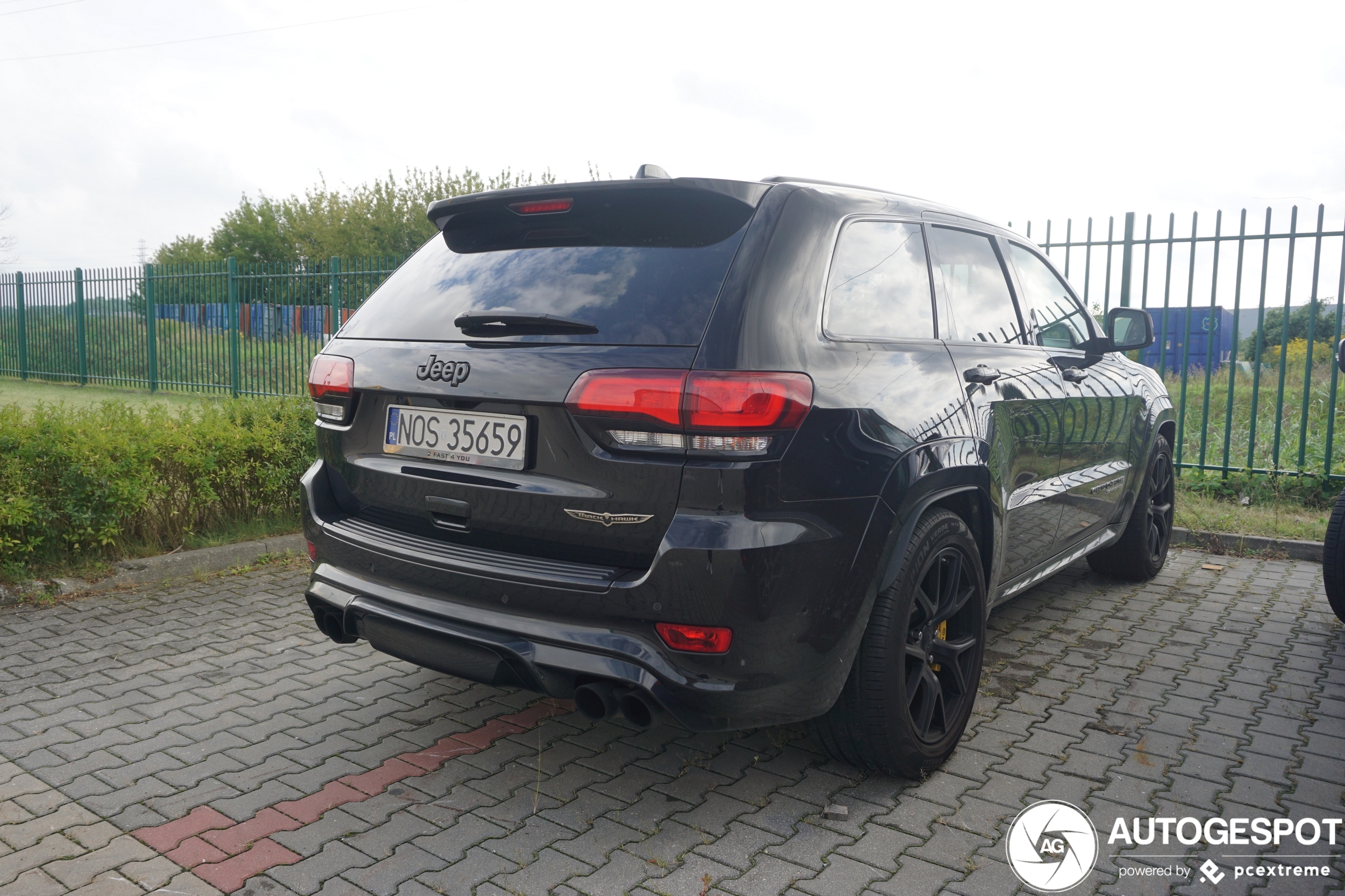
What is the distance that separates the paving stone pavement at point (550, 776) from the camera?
2.46m

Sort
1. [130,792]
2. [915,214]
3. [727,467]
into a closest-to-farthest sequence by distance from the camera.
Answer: [727,467] → [130,792] → [915,214]

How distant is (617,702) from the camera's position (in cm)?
240

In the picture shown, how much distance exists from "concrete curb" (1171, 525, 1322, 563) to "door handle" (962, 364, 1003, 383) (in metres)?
4.20

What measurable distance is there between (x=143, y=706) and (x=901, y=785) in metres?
2.67

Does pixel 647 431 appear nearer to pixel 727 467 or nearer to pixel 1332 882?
pixel 727 467

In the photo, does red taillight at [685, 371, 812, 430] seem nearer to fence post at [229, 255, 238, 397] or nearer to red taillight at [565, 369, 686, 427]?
red taillight at [565, 369, 686, 427]

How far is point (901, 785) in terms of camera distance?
296 cm

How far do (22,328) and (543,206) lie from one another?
2143 centimetres

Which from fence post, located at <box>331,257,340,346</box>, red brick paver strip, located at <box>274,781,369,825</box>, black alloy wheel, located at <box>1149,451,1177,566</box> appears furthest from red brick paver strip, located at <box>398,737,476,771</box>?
fence post, located at <box>331,257,340,346</box>

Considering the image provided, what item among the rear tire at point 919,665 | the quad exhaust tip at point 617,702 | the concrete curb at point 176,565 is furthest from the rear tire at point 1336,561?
the concrete curb at point 176,565

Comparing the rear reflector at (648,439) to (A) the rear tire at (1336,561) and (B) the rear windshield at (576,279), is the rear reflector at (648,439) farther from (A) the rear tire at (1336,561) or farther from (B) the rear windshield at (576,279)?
(A) the rear tire at (1336,561)

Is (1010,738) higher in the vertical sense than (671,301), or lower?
lower

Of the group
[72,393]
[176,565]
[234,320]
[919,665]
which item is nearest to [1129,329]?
[919,665]

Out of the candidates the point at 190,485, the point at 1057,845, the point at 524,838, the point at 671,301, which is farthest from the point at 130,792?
the point at 190,485
